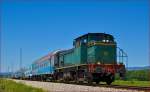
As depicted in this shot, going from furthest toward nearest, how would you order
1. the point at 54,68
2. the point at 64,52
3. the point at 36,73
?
the point at 36,73
the point at 54,68
the point at 64,52

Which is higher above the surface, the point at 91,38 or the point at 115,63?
the point at 91,38

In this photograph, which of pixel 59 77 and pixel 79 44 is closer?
pixel 79 44

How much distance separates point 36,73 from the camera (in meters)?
52.1

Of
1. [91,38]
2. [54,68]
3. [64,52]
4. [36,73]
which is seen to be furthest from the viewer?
[36,73]

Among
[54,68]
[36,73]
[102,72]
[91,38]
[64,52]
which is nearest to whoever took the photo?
[102,72]

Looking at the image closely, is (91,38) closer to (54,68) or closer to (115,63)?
(115,63)

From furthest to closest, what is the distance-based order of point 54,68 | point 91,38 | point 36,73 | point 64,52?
point 36,73
point 54,68
point 64,52
point 91,38

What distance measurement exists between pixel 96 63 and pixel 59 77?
30.9ft

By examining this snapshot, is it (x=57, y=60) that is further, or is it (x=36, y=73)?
(x=36, y=73)

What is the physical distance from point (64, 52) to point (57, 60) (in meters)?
2.40

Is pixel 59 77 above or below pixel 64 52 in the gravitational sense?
below

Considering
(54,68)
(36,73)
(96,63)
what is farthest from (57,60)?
(36,73)

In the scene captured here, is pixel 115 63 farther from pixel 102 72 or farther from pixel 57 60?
pixel 57 60

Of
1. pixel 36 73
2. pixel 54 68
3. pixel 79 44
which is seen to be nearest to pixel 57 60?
pixel 54 68
